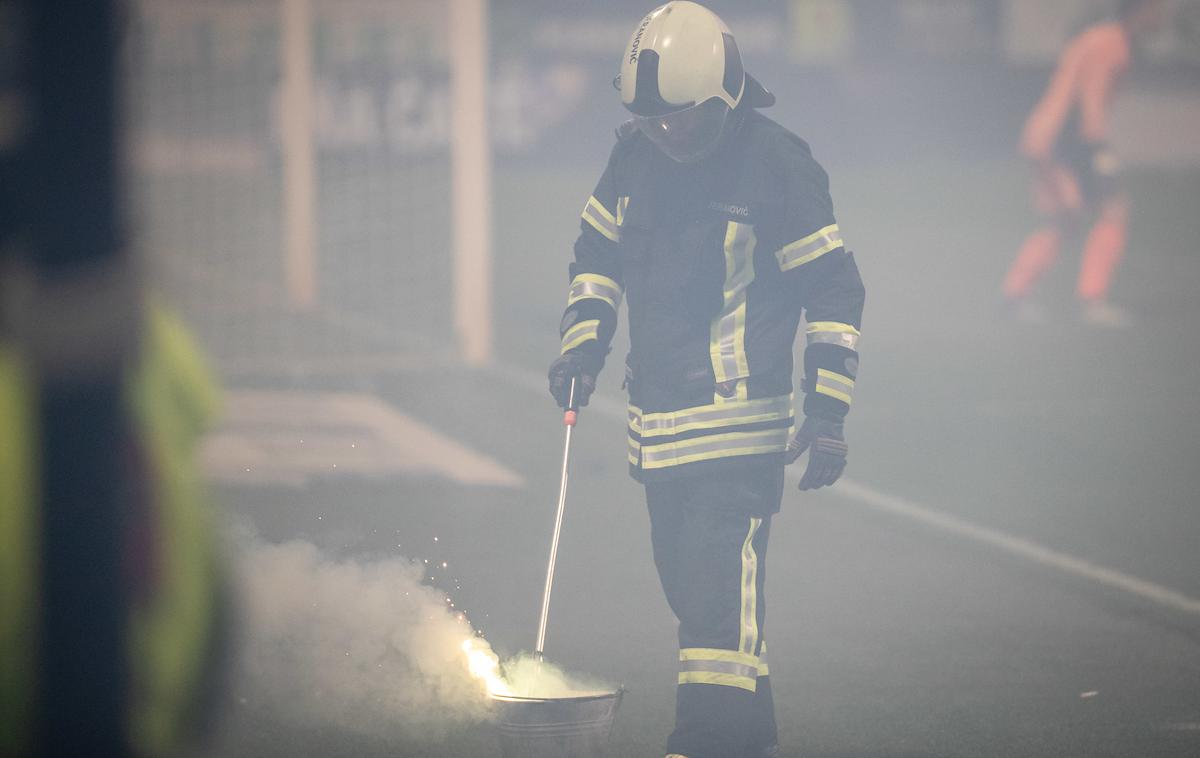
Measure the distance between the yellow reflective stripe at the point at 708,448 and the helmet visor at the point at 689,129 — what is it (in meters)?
0.71

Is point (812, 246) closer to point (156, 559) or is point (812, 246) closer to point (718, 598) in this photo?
point (718, 598)

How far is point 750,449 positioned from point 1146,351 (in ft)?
34.1

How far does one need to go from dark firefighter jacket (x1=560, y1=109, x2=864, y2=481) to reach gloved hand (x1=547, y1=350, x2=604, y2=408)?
0.15 m

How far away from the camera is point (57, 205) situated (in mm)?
1856

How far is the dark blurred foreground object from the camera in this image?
1825 mm

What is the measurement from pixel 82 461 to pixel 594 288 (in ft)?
10.1

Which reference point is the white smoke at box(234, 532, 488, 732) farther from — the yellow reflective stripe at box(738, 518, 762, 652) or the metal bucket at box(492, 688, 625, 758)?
the yellow reflective stripe at box(738, 518, 762, 652)

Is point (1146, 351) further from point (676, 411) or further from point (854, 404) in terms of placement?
point (676, 411)

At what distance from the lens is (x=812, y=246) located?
4664 mm

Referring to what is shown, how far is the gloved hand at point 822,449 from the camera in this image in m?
4.64

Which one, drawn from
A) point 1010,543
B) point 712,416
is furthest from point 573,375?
point 1010,543

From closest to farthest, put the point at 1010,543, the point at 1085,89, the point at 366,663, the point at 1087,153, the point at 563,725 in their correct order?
the point at 563,725, the point at 366,663, the point at 1010,543, the point at 1085,89, the point at 1087,153

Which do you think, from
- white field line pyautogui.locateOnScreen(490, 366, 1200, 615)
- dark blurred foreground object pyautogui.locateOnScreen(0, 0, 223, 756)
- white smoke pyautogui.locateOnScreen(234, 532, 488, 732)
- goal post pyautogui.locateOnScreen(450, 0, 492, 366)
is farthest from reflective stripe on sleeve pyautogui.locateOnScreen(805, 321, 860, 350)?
goal post pyautogui.locateOnScreen(450, 0, 492, 366)

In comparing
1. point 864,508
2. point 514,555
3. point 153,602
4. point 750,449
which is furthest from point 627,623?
point 153,602
